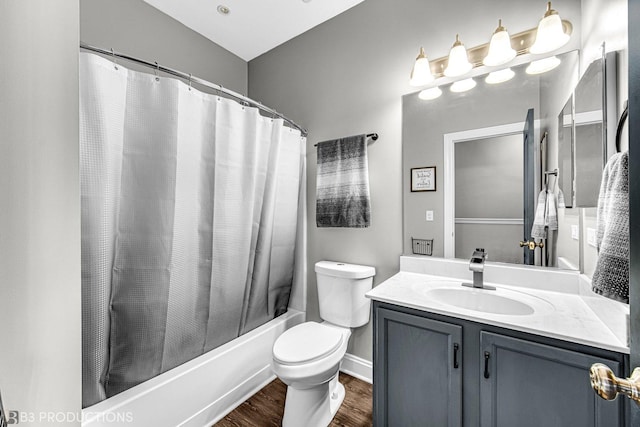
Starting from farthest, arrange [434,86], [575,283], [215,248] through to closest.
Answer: [434,86]
[215,248]
[575,283]

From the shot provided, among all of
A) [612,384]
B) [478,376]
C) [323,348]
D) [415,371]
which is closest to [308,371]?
[323,348]

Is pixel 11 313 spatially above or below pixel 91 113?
below

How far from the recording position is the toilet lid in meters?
1.42

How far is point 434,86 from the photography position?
1702 mm

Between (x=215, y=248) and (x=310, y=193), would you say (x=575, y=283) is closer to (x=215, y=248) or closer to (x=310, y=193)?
(x=310, y=193)

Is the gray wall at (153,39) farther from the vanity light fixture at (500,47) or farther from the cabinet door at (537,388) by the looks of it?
the cabinet door at (537,388)

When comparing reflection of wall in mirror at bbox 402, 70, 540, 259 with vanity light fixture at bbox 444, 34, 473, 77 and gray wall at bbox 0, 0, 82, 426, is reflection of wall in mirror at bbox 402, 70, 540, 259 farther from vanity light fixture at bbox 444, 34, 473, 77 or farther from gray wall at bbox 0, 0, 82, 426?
gray wall at bbox 0, 0, 82, 426

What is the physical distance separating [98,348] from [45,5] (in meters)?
1.22

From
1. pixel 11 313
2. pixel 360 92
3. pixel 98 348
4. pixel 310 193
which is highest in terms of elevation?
pixel 360 92

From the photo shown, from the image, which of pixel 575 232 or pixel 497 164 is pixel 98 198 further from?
pixel 575 232

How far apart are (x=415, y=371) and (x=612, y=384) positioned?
0.92 metres

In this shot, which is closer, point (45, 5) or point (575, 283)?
point (45, 5)

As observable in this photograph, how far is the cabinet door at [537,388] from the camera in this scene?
89 cm

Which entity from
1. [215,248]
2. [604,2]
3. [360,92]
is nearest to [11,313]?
[215,248]
